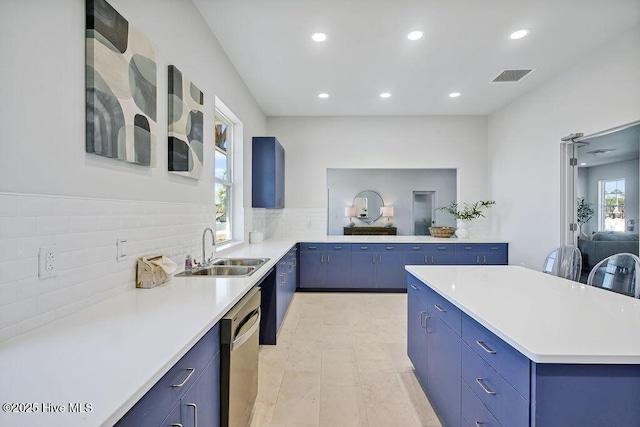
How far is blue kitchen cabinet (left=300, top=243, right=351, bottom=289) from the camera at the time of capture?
5207 mm

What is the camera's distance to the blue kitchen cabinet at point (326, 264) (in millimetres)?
5207

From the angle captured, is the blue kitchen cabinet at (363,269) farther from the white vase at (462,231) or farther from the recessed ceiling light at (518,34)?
the recessed ceiling light at (518,34)

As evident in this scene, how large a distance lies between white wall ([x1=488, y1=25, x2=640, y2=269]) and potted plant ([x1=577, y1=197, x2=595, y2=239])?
0.21 metres

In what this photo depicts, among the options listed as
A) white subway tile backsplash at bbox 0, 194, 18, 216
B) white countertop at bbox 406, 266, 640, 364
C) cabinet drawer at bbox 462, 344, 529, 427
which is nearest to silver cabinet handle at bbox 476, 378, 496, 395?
cabinet drawer at bbox 462, 344, 529, 427

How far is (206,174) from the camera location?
120 inches

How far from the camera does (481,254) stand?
5.19 meters

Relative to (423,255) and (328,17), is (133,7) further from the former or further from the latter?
(423,255)

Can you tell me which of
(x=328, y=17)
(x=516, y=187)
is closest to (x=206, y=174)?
(x=328, y=17)

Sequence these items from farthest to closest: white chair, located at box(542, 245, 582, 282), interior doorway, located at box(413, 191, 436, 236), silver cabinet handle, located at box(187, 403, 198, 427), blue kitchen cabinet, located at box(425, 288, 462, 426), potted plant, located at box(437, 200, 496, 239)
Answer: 1. interior doorway, located at box(413, 191, 436, 236)
2. potted plant, located at box(437, 200, 496, 239)
3. white chair, located at box(542, 245, 582, 282)
4. blue kitchen cabinet, located at box(425, 288, 462, 426)
5. silver cabinet handle, located at box(187, 403, 198, 427)

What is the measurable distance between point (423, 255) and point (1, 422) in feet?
16.5

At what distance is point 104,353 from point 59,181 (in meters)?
0.76

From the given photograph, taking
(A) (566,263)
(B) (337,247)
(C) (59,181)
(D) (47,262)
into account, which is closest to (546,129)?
(A) (566,263)

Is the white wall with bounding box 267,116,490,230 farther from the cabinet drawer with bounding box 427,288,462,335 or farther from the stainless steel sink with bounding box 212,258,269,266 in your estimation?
the cabinet drawer with bounding box 427,288,462,335

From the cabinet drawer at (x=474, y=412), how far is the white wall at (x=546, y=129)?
9.86 ft
